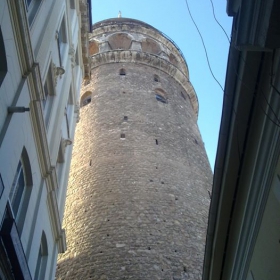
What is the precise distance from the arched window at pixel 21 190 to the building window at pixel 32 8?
2063mm

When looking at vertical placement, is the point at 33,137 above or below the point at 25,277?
above

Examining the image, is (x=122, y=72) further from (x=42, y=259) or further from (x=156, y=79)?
(x=42, y=259)

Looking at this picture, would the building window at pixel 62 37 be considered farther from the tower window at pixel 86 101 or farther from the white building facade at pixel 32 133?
the tower window at pixel 86 101

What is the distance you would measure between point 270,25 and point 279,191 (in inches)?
67.3

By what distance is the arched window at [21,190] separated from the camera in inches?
217

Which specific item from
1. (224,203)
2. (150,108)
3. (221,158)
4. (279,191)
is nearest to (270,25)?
(279,191)

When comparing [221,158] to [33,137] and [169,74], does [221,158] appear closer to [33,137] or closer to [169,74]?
[33,137]

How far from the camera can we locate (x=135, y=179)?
12508 mm

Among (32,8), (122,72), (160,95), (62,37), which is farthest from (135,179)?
(122,72)

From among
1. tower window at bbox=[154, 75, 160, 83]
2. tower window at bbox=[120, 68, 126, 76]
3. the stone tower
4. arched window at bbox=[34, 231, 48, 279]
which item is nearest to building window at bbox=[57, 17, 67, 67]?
arched window at bbox=[34, 231, 48, 279]

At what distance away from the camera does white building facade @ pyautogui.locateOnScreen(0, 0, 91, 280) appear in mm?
4656

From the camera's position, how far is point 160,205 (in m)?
11.8

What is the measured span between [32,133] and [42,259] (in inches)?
93.8

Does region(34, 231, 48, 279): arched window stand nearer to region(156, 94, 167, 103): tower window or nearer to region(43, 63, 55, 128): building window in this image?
region(43, 63, 55, 128): building window
